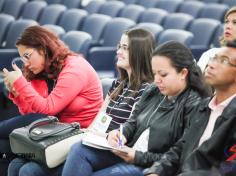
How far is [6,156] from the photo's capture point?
3004mm

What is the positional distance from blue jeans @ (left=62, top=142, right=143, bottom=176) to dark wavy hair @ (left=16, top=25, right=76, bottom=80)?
2.04 feet

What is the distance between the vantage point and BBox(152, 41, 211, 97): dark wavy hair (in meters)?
2.29

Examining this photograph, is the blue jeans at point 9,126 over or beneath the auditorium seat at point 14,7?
over

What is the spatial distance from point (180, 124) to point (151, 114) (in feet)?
0.57

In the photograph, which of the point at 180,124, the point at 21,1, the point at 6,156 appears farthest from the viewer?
the point at 21,1

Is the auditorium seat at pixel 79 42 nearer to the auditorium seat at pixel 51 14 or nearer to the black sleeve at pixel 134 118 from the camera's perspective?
the auditorium seat at pixel 51 14

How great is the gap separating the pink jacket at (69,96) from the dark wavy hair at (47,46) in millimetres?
50

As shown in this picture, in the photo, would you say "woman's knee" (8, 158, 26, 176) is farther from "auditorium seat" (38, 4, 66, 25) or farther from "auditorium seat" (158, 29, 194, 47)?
"auditorium seat" (38, 4, 66, 25)

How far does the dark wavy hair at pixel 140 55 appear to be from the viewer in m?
2.61

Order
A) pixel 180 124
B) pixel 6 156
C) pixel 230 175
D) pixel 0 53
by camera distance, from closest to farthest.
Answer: pixel 230 175 → pixel 180 124 → pixel 6 156 → pixel 0 53

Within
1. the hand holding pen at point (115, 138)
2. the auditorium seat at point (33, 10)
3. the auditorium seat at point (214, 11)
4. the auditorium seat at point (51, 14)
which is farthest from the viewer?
the auditorium seat at point (33, 10)

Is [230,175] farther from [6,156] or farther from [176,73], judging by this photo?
[6,156]

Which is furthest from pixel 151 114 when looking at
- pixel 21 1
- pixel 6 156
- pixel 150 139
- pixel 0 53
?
pixel 21 1

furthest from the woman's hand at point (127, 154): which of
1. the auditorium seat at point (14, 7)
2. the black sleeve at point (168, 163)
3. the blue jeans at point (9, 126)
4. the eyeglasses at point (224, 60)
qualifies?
the auditorium seat at point (14, 7)
